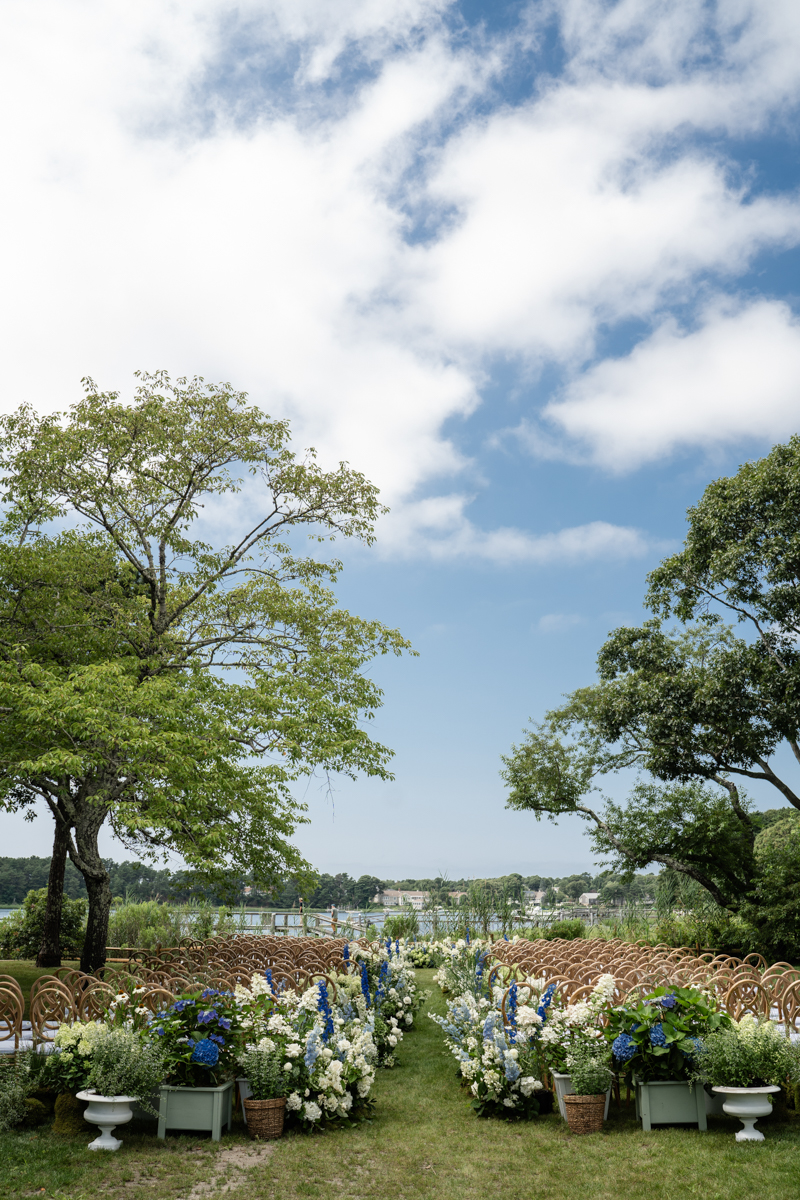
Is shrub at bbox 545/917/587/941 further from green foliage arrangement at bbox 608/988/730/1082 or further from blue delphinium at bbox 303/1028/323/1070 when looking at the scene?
blue delphinium at bbox 303/1028/323/1070

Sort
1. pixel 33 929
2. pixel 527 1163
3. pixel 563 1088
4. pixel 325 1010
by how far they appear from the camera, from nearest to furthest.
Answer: pixel 527 1163, pixel 563 1088, pixel 325 1010, pixel 33 929

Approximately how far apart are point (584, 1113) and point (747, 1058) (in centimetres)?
139

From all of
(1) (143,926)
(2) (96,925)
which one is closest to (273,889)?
(2) (96,925)

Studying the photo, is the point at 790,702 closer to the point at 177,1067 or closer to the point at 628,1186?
the point at 628,1186

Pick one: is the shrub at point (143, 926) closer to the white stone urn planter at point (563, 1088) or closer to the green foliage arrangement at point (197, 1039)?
the green foliage arrangement at point (197, 1039)

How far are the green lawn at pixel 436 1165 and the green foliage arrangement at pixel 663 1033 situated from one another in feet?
1.47

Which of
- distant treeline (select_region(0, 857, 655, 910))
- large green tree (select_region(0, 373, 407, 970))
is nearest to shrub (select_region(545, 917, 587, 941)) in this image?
distant treeline (select_region(0, 857, 655, 910))

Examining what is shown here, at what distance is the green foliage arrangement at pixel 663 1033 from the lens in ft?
21.2

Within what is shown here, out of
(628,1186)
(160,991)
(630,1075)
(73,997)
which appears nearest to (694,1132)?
(630,1075)

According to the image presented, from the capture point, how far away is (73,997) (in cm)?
839

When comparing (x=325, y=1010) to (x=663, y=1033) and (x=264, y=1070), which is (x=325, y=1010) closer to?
(x=264, y=1070)

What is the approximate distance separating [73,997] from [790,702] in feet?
47.6

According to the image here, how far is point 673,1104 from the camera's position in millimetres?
6543

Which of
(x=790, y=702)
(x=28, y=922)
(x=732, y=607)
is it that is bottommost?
(x=28, y=922)
